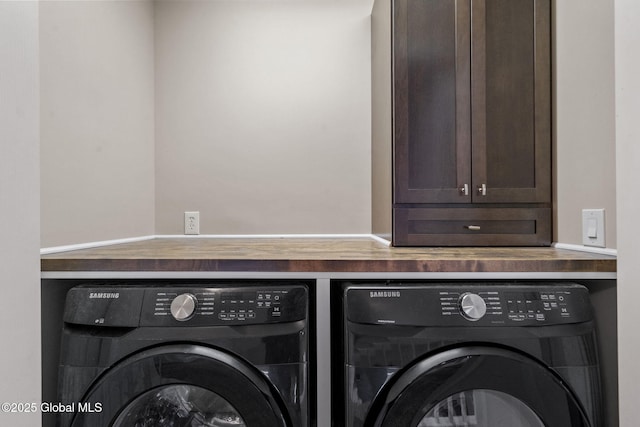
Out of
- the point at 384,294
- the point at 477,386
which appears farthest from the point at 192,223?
the point at 477,386

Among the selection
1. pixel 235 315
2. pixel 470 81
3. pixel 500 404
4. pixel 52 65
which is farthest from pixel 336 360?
pixel 52 65

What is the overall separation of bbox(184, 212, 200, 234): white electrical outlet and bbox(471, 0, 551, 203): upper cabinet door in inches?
53.3

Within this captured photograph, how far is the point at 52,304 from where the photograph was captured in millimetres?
1000

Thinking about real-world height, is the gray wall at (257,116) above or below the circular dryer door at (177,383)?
above

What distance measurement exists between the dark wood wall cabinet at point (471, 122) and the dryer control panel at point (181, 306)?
22.6 inches

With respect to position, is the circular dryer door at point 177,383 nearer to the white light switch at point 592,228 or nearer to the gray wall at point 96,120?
the gray wall at point 96,120

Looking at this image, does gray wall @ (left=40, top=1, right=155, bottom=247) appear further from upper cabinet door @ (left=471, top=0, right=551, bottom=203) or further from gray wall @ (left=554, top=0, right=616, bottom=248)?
gray wall @ (left=554, top=0, right=616, bottom=248)

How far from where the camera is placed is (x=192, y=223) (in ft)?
5.82

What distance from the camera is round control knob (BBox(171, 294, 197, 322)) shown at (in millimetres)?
878

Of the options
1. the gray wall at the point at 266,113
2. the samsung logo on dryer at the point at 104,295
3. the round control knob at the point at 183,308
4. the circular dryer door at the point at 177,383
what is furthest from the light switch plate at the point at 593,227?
the samsung logo on dryer at the point at 104,295

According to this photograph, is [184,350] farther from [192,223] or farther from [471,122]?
[471,122]

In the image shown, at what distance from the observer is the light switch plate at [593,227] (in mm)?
1027

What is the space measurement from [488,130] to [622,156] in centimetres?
47

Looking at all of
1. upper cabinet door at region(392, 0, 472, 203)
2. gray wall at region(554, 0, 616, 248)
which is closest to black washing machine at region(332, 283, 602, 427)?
gray wall at region(554, 0, 616, 248)
